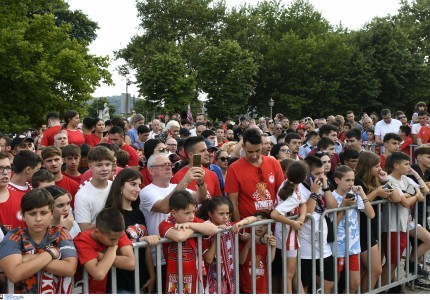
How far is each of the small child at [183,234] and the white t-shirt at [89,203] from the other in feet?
1.92

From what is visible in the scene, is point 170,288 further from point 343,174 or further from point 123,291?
point 343,174

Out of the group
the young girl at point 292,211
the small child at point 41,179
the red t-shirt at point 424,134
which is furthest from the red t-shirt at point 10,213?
the red t-shirt at point 424,134

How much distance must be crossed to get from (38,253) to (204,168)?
259cm

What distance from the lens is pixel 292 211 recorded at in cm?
544

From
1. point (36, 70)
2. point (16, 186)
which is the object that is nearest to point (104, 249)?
point (16, 186)

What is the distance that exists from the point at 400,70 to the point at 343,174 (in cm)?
4211

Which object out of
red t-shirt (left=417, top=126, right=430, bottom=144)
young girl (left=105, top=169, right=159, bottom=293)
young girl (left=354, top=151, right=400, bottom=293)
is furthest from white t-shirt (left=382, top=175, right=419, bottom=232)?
red t-shirt (left=417, top=126, right=430, bottom=144)

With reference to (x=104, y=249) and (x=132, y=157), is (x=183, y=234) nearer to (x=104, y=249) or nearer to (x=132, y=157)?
(x=104, y=249)

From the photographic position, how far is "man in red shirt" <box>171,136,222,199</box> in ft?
18.9

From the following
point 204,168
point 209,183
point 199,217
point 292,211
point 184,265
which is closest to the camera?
point 184,265

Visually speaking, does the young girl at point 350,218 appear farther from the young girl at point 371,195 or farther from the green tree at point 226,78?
the green tree at point 226,78

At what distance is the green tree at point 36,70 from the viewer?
944 inches

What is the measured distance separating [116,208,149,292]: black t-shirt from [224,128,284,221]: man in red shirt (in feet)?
3.82
